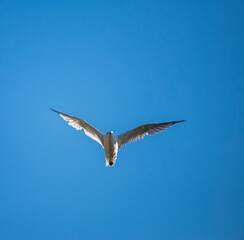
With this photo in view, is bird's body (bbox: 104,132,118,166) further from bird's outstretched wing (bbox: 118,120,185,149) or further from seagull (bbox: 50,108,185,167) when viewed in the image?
bird's outstretched wing (bbox: 118,120,185,149)

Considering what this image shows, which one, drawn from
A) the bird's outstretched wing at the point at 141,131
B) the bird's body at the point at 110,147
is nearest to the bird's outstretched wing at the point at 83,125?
the bird's body at the point at 110,147

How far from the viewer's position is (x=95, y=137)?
1293cm

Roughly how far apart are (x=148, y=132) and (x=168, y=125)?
3.50 ft

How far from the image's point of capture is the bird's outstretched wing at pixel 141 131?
40.6 feet

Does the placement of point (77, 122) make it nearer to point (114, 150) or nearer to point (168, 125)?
point (114, 150)

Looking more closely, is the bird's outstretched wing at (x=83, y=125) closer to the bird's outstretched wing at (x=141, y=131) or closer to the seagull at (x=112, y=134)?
the seagull at (x=112, y=134)

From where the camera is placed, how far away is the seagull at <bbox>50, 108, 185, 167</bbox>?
12.0 meters

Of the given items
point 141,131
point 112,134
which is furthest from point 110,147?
point 141,131

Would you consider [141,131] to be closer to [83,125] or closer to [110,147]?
[110,147]

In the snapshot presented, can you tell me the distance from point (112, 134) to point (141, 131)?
1564 millimetres

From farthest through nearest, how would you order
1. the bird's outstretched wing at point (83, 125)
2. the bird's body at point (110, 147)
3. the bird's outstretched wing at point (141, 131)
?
the bird's outstretched wing at point (83, 125) → the bird's outstretched wing at point (141, 131) → the bird's body at point (110, 147)

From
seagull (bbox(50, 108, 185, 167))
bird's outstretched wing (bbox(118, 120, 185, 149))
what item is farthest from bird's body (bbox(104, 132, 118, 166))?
bird's outstretched wing (bbox(118, 120, 185, 149))

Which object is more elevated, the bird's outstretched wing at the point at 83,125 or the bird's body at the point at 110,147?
the bird's outstretched wing at the point at 83,125

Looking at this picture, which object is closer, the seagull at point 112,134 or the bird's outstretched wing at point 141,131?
the seagull at point 112,134
